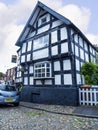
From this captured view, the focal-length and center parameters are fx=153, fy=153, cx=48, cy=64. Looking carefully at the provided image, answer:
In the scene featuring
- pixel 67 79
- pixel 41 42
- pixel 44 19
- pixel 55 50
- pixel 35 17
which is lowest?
pixel 67 79

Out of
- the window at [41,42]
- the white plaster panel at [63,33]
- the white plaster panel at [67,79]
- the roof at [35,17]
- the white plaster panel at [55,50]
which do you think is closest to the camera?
the white plaster panel at [67,79]

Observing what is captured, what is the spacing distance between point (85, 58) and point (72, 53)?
12.8 ft

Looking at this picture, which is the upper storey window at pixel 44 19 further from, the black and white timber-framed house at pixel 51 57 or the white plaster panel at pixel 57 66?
the white plaster panel at pixel 57 66

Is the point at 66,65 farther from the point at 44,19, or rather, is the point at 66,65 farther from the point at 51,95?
the point at 44,19

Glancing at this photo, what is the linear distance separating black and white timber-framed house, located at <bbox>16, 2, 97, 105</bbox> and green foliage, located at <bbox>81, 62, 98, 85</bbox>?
1.83 feet

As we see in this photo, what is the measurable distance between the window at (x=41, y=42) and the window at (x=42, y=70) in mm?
2016

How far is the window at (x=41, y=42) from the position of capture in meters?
15.7

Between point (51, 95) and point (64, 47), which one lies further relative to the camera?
point (51, 95)

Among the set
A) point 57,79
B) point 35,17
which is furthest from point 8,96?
point 35,17

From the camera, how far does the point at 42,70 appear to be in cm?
1516

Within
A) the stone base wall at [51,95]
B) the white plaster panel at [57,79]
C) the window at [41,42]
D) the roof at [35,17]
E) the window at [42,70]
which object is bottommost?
the stone base wall at [51,95]

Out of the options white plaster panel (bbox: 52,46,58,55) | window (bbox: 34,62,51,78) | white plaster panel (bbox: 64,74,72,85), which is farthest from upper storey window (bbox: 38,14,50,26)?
white plaster panel (bbox: 64,74,72,85)

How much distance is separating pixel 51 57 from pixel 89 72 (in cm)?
372

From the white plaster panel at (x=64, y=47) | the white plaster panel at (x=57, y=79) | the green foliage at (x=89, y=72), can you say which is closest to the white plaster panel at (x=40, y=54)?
the white plaster panel at (x=64, y=47)
